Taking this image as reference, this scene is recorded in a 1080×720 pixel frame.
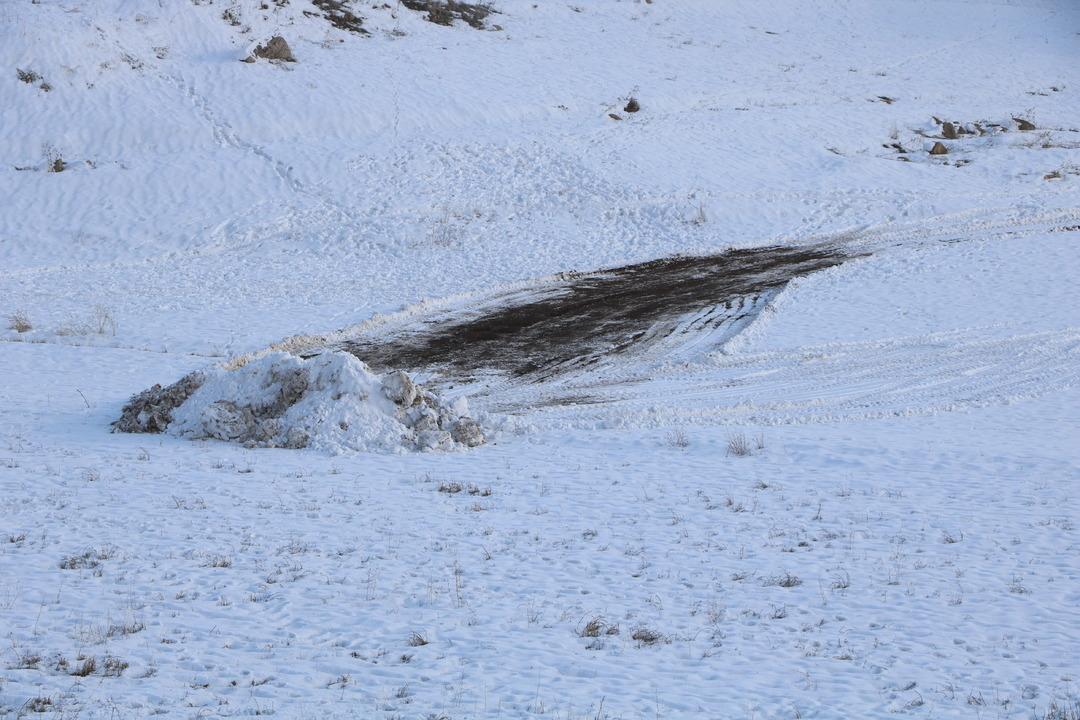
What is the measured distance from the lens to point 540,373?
16344 millimetres

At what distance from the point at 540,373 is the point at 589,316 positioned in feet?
11.4

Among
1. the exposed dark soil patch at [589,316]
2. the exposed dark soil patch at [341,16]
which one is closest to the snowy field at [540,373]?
the exposed dark soil patch at [341,16]

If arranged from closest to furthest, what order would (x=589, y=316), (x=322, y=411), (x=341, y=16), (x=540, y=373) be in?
(x=322, y=411) → (x=540, y=373) → (x=589, y=316) → (x=341, y=16)

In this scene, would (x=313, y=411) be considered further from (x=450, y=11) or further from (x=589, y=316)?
(x=450, y=11)

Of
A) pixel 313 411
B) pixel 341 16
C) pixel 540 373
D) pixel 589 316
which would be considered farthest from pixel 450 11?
pixel 313 411

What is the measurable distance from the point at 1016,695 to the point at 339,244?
65.0 feet

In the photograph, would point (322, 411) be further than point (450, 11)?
No

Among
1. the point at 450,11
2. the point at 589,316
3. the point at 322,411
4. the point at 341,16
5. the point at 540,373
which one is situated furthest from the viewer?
the point at 450,11

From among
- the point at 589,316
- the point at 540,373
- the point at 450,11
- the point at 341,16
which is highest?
the point at 450,11

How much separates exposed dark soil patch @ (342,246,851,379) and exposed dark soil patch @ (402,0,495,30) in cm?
1865

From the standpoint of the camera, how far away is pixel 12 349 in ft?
57.7

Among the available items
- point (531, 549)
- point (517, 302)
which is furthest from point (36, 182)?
point (531, 549)

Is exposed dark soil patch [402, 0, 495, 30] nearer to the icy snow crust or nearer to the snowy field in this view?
the snowy field

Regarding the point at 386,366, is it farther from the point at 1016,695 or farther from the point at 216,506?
the point at 1016,695
